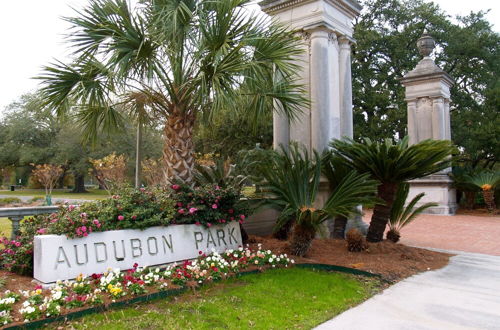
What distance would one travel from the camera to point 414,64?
19.1 metres

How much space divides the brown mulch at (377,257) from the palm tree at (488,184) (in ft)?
31.6

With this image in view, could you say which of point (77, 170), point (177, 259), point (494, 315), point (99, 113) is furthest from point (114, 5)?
point (77, 170)

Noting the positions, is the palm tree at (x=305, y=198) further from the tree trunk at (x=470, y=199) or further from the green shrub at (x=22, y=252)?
the tree trunk at (x=470, y=199)

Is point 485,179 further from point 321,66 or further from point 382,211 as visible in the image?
point 321,66

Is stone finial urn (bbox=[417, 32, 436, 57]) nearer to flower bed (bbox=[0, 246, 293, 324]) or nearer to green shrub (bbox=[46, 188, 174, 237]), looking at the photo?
flower bed (bbox=[0, 246, 293, 324])

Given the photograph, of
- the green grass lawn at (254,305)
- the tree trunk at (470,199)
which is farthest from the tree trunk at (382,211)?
the tree trunk at (470,199)

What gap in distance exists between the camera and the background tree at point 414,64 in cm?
1792

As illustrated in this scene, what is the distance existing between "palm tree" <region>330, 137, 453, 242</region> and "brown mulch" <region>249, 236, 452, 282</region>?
1.92ft

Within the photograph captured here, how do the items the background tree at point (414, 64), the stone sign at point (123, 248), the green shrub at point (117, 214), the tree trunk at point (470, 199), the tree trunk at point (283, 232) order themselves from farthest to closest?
the background tree at point (414, 64) → the tree trunk at point (470, 199) → the tree trunk at point (283, 232) → the green shrub at point (117, 214) → the stone sign at point (123, 248)

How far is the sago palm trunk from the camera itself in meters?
6.07

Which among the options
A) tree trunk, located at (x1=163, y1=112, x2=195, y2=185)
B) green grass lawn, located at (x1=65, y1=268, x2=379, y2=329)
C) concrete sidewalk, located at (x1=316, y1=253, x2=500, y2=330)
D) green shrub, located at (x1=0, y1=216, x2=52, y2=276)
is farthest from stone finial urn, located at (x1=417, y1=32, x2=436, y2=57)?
green shrub, located at (x1=0, y1=216, x2=52, y2=276)

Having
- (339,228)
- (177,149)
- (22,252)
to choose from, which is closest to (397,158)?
(339,228)

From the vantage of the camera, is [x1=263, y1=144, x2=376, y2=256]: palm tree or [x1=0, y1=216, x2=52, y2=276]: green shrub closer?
[x1=0, y1=216, x2=52, y2=276]: green shrub

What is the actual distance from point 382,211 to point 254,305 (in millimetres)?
3842
